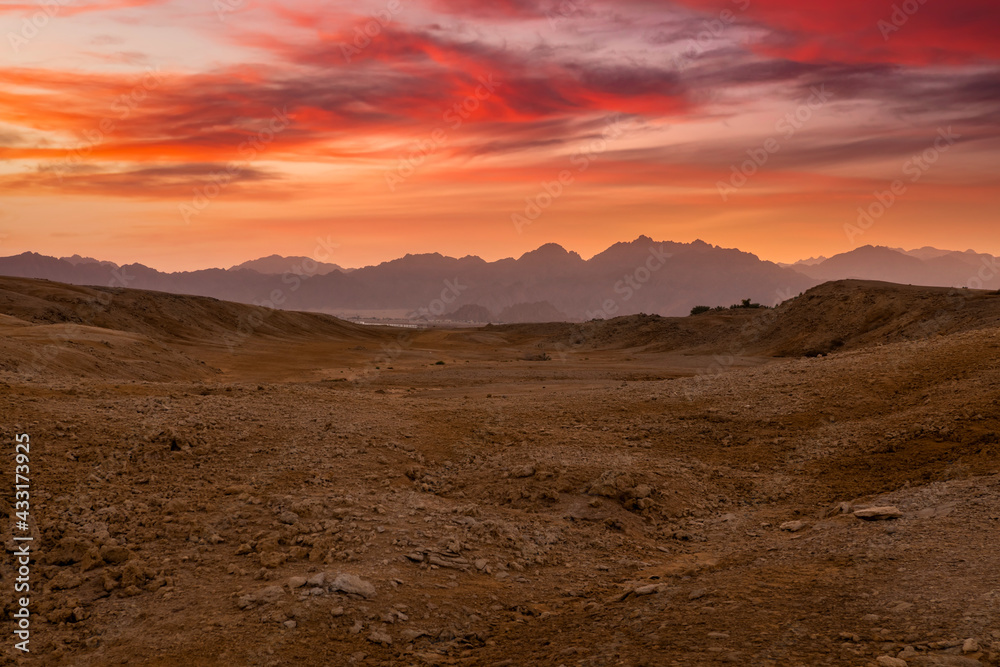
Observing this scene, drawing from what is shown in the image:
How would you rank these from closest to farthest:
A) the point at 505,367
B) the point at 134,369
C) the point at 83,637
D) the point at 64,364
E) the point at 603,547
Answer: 1. the point at 83,637
2. the point at 603,547
3. the point at 64,364
4. the point at 134,369
5. the point at 505,367

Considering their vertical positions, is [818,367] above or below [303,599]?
above

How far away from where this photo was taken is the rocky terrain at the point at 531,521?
6273 mm

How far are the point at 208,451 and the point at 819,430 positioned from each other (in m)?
12.1

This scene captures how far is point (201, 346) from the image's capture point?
5453cm

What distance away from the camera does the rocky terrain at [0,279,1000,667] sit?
627cm

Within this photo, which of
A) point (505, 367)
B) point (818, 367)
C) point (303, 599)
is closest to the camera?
point (303, 599)

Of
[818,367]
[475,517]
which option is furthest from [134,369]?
[818,367]

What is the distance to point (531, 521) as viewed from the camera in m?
9.66

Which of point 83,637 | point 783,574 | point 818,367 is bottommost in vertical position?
point 83,637

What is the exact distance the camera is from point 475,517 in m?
9.62

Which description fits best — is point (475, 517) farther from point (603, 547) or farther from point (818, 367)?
point (818, 367)

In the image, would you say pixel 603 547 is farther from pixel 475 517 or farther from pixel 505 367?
pixel 505 367

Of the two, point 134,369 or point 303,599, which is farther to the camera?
point 134,369

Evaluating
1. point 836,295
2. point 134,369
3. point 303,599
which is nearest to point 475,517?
point 303,599
